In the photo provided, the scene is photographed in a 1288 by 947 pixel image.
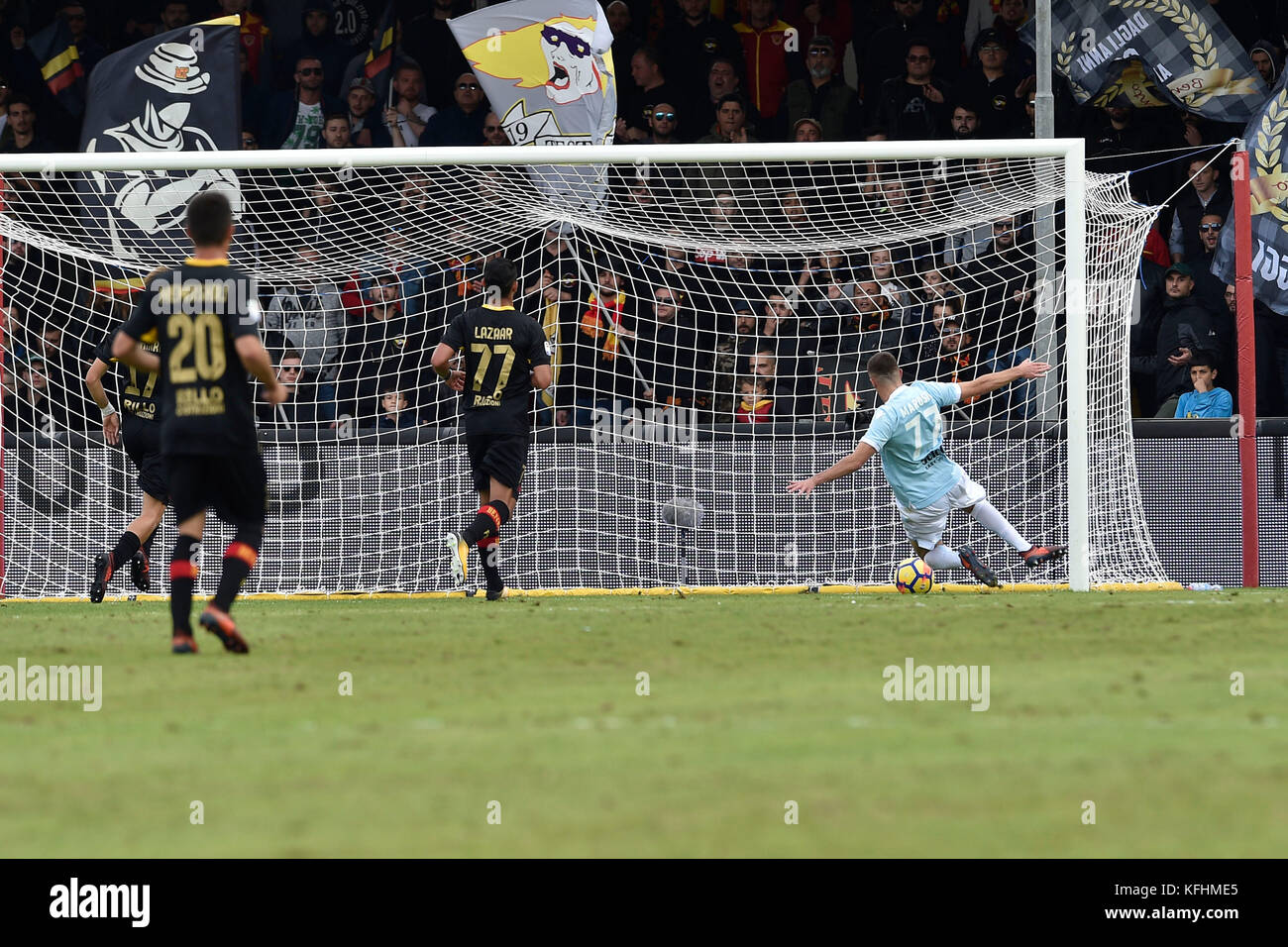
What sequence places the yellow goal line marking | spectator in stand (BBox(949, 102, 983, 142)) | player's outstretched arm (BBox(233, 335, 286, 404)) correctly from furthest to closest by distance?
spectator in stand (BBox(949, 102, 983, 142))
the yellow goal line marking
player's outstretched arm (BBox(233, 335, 286, 404))

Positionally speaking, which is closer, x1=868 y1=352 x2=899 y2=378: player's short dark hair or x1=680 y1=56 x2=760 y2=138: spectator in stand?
x1=868 y1=352 x2=899 y2=378: player's short dark hair

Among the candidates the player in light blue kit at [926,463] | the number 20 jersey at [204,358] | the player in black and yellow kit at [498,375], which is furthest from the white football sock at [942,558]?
the number 20 jersey at [204,358]

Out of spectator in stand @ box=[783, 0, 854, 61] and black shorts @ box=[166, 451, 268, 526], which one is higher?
spectator in stand @ box=[783, 0, 854, 61]

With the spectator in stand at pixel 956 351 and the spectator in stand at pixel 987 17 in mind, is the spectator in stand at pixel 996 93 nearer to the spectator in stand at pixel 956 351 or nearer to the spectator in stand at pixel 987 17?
the spectator in stand at pixel 987 17

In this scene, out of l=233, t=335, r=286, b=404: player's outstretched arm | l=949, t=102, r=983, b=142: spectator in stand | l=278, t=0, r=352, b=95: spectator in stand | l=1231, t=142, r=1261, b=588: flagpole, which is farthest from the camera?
l=278, t=0, r=352, b=95: spectator in stand

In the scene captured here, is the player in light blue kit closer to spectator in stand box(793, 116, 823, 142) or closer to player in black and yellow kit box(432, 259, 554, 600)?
player in black and yellow kit box(432, 259, 554, 600)

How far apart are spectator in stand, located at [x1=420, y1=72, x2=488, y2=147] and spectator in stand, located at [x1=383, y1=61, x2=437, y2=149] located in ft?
0.17

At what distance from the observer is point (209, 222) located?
6984mm

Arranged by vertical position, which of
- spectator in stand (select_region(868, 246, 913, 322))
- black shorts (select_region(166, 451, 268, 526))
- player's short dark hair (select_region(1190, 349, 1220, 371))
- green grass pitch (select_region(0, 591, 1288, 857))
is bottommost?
green grass pitch (select_region(0, 591, 1288, 857))

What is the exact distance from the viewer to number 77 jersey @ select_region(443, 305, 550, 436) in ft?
35.6

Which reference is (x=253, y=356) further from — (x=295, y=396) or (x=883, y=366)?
(x=295, y=396)

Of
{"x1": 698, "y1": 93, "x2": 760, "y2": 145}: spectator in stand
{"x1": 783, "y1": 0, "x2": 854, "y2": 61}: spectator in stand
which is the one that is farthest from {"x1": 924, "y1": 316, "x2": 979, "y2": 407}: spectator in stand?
{"x1": 783, "y1": 0, "x2": 854, "y2": 61}: spectator in stand

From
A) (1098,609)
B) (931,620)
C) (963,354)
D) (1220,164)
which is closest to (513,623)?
(931,620)
